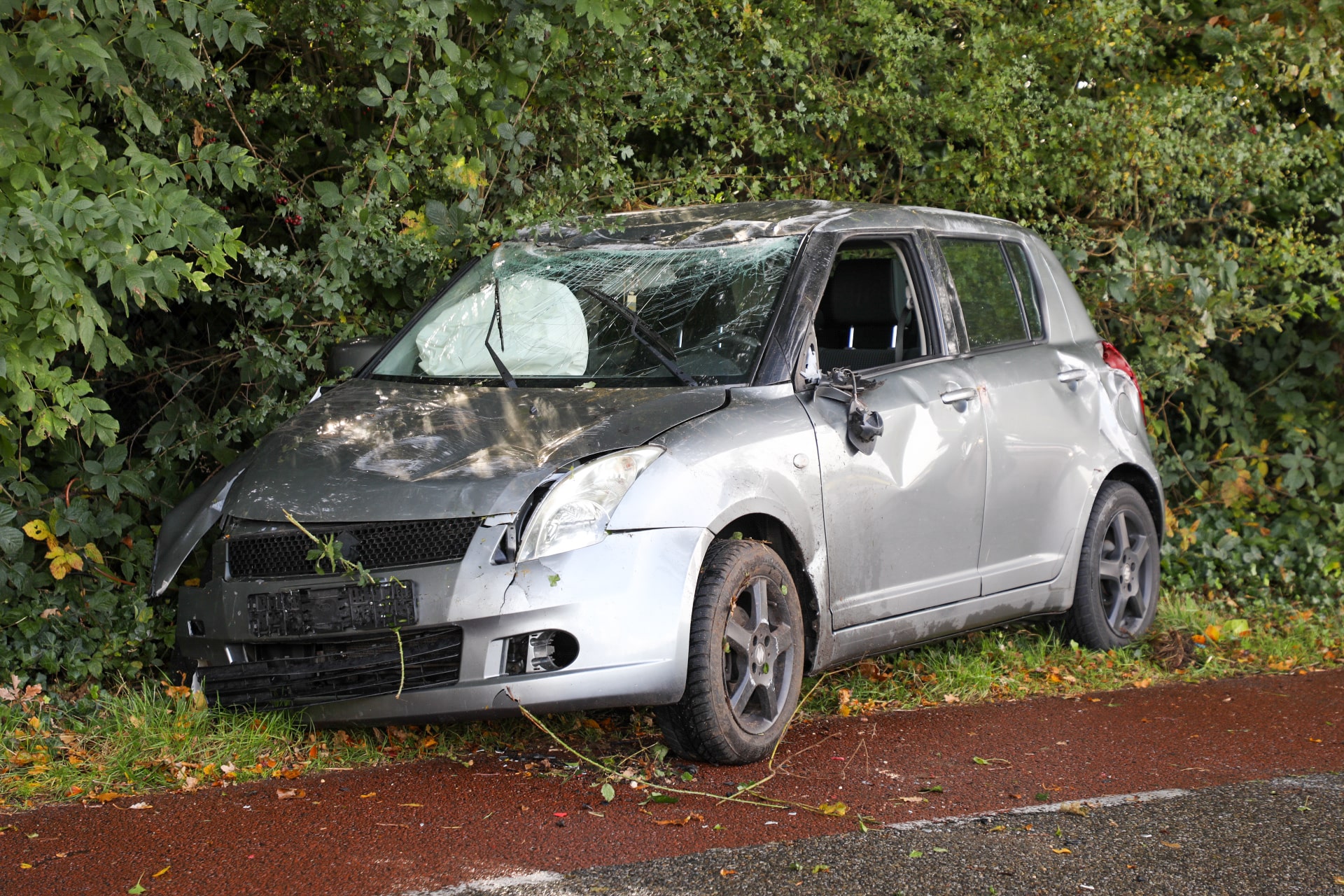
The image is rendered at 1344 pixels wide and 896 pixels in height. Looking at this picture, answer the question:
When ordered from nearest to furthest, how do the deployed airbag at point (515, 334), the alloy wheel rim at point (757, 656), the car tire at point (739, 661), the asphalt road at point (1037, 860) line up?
the asphalt road at point (1037, 860)
the car tire at point (739, 661)
the alloy wheel rim at point (757, 656)
the deployed airbag at point (515, 334)

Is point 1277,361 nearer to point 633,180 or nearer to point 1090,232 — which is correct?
point 1090,232

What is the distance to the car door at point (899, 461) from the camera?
5.19 m

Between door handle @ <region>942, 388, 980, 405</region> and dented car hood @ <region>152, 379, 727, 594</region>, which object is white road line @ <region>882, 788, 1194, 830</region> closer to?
dented car hood @ <region>152, 379, 727, 594</region>

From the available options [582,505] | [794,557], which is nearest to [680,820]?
[582,505]

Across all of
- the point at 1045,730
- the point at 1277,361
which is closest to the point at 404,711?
the point at 1045,730

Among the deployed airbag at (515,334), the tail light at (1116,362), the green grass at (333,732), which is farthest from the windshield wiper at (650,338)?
the tail light at (1116,362)

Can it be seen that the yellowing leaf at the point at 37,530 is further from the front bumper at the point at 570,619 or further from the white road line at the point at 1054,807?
the white road line at the point at 1054,807

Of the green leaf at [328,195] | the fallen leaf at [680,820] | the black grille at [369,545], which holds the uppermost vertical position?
the green leaf at [328,195]

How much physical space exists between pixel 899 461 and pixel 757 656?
1026 mm

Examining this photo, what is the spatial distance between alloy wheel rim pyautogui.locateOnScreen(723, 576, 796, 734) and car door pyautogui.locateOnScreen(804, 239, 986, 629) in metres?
0.32

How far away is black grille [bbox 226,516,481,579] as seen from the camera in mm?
4449

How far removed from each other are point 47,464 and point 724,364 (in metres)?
3.09

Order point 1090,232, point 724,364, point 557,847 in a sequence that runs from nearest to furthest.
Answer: point 557,847 → point 724,364 → point 1090,232

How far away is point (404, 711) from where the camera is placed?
177 inches
